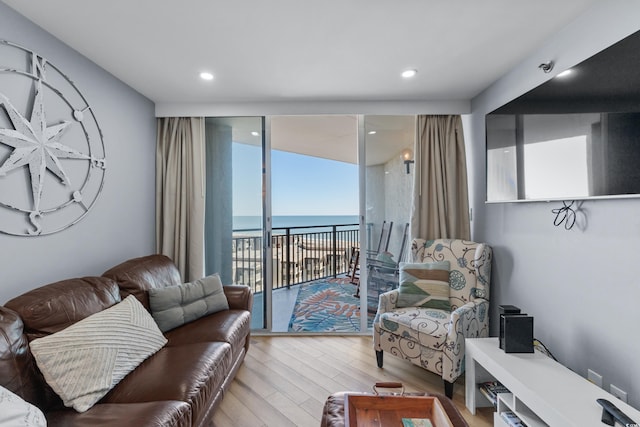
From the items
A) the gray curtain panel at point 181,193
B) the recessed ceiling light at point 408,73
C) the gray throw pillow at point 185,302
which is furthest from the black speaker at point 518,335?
the gray curtain panel at point 181,193

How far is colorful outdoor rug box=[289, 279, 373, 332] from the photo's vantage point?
3.15 meters

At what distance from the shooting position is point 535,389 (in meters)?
1.32

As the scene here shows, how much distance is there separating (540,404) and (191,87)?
325cm

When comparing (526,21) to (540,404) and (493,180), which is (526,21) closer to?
(493,180)

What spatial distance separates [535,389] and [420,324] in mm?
776

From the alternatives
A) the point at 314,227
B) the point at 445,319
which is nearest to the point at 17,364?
the point at 445,319

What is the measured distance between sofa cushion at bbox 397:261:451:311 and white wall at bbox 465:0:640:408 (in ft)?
1.55

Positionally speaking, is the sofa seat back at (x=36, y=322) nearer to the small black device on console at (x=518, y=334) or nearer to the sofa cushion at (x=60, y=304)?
→ the sofa cushion at (x=60, y=304)

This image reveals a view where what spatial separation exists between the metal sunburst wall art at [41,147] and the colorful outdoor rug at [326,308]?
7.54 ft

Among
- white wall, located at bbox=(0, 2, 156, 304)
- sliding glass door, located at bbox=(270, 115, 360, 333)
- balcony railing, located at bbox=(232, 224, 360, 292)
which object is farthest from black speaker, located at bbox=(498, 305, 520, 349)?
white wall, located at bbox=(0, 2, 156, 304)

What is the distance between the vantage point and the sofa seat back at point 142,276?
192 centimetres

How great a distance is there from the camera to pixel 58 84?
1.78 m

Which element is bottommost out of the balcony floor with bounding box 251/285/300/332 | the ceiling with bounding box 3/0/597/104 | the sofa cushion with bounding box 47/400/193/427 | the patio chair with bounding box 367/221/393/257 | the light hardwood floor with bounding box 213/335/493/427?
the light hardwood floor with bounding box 213/335/493/427

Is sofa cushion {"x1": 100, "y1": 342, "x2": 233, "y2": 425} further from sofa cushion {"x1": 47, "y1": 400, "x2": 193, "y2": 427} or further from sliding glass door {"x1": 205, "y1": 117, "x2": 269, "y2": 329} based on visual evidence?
sliding glass door {"x1": 205, "y1": 117, "x2": 269, "y2": 329}
